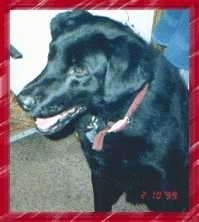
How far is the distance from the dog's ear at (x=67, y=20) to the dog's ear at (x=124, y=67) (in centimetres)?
12

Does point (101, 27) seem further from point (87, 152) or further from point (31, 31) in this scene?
point (87, 152)

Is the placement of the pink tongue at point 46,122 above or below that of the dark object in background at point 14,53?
below

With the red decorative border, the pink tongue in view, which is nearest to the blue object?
the red decorative border

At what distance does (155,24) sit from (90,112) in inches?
13.3

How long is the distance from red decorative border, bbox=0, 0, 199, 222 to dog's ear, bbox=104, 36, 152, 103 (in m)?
0.12

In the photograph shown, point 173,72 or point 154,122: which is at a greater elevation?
point 173,72

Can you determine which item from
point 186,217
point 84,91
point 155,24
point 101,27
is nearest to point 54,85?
point 84,91

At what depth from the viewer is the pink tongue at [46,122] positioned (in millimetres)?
2236

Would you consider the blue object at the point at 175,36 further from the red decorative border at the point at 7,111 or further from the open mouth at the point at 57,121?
the open mouth at the point at 57,121

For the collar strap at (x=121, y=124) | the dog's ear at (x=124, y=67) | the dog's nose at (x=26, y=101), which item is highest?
the dog's ear at (x=124, y=67)

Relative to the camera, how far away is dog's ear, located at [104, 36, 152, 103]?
219cm

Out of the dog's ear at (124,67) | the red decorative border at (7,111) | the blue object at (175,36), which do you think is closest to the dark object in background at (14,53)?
the red decorative border at (7,111)

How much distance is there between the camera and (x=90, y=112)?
2.23 m

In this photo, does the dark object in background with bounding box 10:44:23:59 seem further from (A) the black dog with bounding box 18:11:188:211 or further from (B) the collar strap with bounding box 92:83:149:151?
(B) the collar strap with bounding box 92:83:149:151
